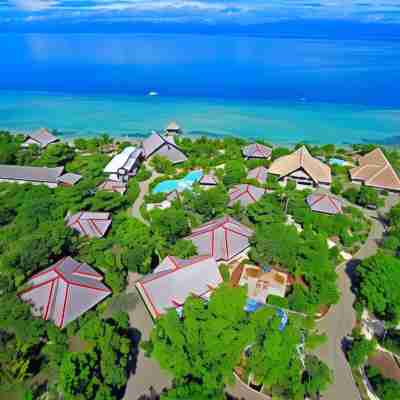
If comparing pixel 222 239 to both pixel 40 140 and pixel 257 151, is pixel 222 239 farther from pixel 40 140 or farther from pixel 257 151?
pixel 40 140

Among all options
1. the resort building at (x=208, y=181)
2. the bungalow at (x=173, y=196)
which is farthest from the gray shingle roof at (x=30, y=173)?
the resort building at (x=208, y=181)

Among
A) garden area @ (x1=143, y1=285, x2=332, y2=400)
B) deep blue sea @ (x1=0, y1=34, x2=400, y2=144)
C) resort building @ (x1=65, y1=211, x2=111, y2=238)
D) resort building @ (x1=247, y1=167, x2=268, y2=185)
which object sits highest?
garden area @ (x1=143, y1=285, x2=332, y2=400)

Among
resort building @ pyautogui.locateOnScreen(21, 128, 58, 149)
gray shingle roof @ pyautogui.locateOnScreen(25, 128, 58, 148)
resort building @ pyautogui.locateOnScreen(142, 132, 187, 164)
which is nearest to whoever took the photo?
resort building @ pyautogui.locateOnScreen(142, 132, 187, 164)

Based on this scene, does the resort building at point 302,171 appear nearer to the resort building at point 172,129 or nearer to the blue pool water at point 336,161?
the blue pool water at point 336,161

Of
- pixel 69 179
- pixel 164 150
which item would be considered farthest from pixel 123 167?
pixel 164 150

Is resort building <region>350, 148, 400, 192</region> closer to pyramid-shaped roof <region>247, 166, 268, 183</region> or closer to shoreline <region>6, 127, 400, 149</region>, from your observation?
pyramid-shaped roof <region>247, 166, 268, 183</region>

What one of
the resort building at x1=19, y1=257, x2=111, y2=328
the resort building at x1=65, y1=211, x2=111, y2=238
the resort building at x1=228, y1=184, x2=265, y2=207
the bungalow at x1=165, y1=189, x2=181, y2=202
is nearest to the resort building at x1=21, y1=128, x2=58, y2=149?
the resort building at x1=65, y1=211, x2=111, y2=238

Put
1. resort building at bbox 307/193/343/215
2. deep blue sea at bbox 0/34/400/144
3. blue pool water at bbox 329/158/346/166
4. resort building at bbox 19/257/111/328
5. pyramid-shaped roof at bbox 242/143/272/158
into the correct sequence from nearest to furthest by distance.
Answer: resort building at bbox 19/257/111/328
resort building at bbox 307/193/343/215
blue pool water at bbox 329/158/346/166
pyramid-shaped roof at bbox 242/143/272/158
deep blue sea at bbox 0/34/400/144
